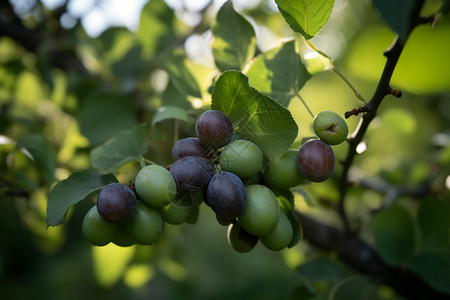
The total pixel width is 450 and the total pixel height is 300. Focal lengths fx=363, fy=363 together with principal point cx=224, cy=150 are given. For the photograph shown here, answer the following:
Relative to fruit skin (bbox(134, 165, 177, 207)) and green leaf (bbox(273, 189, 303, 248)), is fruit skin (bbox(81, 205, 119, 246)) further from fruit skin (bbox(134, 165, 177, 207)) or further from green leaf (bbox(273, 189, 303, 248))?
green leaf (bbox(273, 189, 303, 248))

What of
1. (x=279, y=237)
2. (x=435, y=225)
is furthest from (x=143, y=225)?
(x=435, y=225)

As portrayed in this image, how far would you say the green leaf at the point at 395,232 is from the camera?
0.70m

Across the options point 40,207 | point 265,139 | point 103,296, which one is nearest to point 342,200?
point 265,139

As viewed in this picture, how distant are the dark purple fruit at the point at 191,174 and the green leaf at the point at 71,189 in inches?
3.7

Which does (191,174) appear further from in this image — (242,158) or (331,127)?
(331,127)

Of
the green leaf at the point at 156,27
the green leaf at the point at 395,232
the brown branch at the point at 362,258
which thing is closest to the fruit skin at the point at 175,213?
the brown branch at the point at 362,258

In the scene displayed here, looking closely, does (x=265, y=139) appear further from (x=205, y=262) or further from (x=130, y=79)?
(x=205, y=262)

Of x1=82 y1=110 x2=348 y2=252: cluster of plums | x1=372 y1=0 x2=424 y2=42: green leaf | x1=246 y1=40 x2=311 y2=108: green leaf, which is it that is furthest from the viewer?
x1=246 y1=40 x2=311 y2=108: green leaf

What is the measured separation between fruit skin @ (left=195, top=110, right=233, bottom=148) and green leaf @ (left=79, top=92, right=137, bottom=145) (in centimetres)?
42

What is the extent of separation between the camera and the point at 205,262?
2.64 m

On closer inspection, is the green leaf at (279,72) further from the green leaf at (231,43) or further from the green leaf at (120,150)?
the green leaf at (120,150)

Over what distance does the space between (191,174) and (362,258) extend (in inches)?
20.6

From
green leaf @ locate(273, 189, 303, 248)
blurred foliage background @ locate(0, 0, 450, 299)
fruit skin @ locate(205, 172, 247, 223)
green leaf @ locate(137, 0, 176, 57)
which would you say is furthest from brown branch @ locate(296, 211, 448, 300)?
green leaf @ locate(137, 0, 176, 57)

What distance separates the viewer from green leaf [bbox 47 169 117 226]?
431 millimetres
